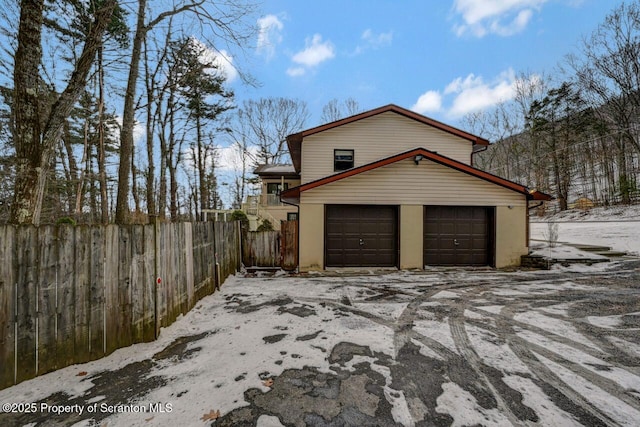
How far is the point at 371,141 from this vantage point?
12320 millimetres

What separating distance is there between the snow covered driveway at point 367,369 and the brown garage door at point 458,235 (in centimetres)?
394

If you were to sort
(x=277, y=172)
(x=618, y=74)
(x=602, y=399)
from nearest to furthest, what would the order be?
(x=602, y=399), (x=618, y=74), (x=277, y=172)

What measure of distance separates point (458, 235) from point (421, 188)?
218cm

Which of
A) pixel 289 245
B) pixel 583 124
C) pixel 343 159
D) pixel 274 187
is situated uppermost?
pixel 583 124

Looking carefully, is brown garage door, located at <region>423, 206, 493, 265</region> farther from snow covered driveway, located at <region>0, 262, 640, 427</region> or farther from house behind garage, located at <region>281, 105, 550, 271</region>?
snow covered driveway, located at <region>0, 262, 640, 427</region>

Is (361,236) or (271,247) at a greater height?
(361,236)

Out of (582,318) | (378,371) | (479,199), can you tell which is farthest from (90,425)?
(479,199)

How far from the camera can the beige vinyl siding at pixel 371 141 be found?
478 inches

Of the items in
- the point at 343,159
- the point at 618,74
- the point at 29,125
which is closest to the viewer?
the point at 29,125

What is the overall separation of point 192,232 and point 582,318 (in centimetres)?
720

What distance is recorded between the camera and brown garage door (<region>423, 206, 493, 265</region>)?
30.7ft

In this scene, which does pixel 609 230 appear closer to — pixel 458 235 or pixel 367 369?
pixel 458 235

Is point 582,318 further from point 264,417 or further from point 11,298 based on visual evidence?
point 11,298

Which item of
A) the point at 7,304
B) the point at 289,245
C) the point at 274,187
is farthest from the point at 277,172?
the point at 7,304
